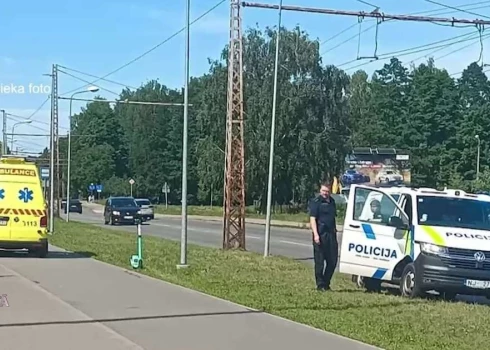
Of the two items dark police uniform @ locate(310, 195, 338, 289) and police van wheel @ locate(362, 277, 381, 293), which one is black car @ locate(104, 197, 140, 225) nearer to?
police van wheel @ locate(362, 277, 381, 293)

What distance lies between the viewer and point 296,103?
7194 centimetres

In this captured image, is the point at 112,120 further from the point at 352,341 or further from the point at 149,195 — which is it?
the point at 352,341

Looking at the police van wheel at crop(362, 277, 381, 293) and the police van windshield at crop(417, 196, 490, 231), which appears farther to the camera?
the police van wheel at crop(362, 277, 381, 293)

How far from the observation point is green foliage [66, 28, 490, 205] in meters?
73.5

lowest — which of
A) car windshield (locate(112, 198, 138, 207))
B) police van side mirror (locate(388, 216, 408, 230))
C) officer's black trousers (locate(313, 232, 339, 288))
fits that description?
car windshield (locate(112, 198, 138, 207))

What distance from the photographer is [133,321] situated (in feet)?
39.3

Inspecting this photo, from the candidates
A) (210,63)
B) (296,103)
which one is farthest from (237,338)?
(210,63)

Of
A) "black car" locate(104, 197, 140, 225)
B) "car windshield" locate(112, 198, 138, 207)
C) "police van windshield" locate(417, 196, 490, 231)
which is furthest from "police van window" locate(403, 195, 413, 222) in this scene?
"car windshield" locate(112, 198, 138, 207)

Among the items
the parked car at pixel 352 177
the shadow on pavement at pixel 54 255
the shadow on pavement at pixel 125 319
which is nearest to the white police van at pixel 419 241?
the shadow on pavement at pixel 125 319

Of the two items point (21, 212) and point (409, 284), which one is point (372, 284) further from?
point (21, 212)

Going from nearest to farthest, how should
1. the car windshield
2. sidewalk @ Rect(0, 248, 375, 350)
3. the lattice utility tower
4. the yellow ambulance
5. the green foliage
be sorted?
1. sidewalk @ Rect(0, 248, 375, 350)
2. the yellow ambulance
3. the lattice utility tower
4. the car windshield
5. the green foliage

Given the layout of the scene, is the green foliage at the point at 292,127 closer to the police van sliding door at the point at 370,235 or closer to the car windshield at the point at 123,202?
the car windshield at the point at 123,202

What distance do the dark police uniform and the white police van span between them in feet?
2.23

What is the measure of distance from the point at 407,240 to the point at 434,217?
615mm
